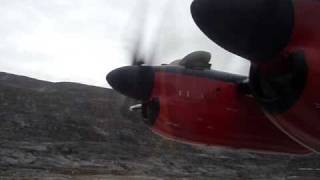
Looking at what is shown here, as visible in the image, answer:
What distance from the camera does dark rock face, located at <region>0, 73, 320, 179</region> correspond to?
30.3 metres

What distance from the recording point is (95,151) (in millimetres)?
36438

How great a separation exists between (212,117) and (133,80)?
7.48ft

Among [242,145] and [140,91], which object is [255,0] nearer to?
[242,145]

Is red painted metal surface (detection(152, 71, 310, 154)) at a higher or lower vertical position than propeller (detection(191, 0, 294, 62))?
lower

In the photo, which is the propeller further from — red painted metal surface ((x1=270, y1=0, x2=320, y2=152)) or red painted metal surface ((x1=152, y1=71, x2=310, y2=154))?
red painted metal surface ((x1=152, y1=71, x2=310, y2=154))

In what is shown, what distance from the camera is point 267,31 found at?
693 centimetres

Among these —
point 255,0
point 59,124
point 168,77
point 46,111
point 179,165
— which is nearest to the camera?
point 255,0

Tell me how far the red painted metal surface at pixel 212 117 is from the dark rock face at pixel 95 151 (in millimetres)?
15117

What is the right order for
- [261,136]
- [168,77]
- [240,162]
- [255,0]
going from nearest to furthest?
[255,0] < [261,136] < [168,77] < [240,162]

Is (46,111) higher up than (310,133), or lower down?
lower down

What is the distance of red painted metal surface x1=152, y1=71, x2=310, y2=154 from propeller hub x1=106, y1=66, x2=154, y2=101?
0.65 ft

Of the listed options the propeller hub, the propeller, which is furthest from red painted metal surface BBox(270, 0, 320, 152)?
the propeller hub

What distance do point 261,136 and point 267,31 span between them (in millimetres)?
4175

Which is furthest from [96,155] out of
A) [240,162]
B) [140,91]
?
[140,91]
